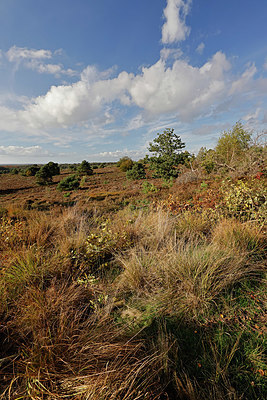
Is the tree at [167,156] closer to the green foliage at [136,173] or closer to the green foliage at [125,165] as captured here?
the green foliage at [136,173]

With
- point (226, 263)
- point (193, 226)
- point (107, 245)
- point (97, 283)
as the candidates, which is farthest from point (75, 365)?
point (193, 226)

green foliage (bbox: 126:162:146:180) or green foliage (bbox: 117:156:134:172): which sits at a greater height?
green foliage (bbox: 117:156:134:172)

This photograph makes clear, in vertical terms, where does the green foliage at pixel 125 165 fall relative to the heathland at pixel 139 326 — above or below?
above

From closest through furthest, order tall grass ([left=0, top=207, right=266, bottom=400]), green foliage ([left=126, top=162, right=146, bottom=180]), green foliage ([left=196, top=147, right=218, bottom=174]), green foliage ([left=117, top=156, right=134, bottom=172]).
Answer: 1. tall grass ([left=0, top=207, right=266, bottom=400])
2. green foliage ([left=196, top=147, right=218, bottom=174])
3. green foliage ([left=126, top=162, right=146, bottom=180])
4. green foliage ([left=117, top=156, right=134, bottom=172])

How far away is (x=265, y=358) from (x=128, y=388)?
1136 mm

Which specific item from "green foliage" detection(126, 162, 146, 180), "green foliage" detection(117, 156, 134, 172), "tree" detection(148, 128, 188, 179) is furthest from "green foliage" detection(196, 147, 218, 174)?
"green foliage" detection(117, 156, 134, 172)

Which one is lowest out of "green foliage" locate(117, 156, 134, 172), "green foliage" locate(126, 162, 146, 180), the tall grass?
the tall grass

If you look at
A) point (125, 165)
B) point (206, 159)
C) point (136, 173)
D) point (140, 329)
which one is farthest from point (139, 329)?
point (125, 165)

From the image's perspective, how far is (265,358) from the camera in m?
1.35

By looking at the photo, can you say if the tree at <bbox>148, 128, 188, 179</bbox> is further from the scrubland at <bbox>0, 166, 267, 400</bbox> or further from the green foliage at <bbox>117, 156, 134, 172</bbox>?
the green foliage at <bbox>117, 156, 134, 172</bbox>

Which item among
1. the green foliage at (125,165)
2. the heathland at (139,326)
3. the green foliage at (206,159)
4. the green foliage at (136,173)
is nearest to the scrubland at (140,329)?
the heathland at (139,326)

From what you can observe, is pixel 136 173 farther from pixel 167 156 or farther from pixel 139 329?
pixel 139 329

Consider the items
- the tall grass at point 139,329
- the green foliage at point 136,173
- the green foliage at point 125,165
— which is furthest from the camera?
the green foliage at point 125,165

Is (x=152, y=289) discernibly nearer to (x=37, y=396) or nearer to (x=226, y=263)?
(x=226, y=263)
